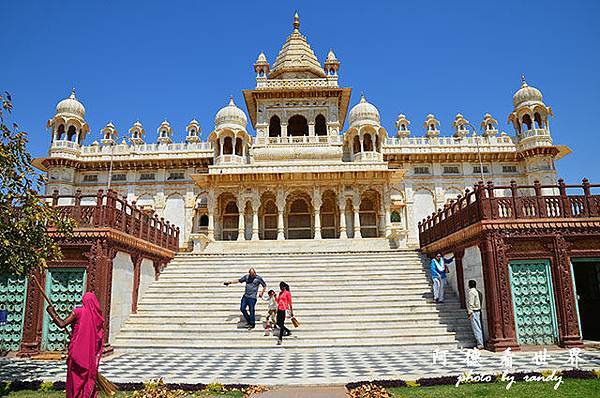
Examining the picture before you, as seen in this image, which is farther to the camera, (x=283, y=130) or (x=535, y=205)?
(x=283, y=130)

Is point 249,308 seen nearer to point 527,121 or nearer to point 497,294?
point 497,294

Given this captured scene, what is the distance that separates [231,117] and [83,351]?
27.2m

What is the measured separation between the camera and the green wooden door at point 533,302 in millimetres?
11234

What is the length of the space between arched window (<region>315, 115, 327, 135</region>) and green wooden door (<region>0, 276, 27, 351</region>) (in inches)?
1012

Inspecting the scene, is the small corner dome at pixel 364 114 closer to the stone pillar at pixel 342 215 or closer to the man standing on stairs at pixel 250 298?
the stone pillar at pixel 342 215

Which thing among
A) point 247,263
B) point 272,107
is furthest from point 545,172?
point 247,263

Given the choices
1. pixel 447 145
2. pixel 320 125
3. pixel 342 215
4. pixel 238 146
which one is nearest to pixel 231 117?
pixel 238 146

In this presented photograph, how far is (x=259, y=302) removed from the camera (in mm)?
14328

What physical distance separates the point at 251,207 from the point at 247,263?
10.4 meters

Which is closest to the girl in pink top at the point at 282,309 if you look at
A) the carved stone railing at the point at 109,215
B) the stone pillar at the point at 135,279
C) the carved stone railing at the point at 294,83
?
the stone pillar at the point at 135,279

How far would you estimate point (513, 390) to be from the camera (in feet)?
22.3

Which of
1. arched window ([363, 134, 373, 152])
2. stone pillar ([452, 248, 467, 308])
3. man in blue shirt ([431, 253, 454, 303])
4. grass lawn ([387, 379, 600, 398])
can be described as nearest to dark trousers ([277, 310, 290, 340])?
man in blue shirt ([431, 253, 454, 303])

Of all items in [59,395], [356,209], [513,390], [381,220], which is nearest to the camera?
[513,390]

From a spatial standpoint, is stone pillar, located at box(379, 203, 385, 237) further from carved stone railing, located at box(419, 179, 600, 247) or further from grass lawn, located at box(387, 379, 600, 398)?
grass lawn, located at box(387, 379, 600, 398)
